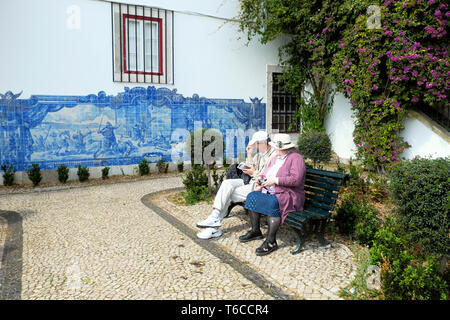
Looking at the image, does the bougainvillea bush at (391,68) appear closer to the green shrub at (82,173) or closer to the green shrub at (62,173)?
the green shrub at (82,173)

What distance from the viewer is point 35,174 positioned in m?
7.89

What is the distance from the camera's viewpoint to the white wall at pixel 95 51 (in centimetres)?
768

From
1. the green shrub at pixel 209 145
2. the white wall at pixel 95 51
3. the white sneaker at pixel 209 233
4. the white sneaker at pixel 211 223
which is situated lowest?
the white sneaker at pixel 209 233

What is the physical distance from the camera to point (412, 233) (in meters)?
3.53

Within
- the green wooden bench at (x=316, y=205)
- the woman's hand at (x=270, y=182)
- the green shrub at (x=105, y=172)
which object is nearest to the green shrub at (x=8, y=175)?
the green shrub at (x=105, y=172)

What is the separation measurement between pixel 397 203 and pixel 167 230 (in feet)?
9.34

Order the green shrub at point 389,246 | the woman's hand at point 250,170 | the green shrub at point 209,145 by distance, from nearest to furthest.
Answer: the green shrub at point 389,246 < the woman's hand at point 250,170 < the green shrub at point 209,145

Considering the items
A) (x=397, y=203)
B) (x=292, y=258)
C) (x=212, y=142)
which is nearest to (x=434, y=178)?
(x=397, y=203)

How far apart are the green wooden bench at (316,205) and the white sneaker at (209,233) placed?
3.24ft

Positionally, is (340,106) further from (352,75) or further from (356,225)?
(356,225)

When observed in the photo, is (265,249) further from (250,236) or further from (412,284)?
(412,284)

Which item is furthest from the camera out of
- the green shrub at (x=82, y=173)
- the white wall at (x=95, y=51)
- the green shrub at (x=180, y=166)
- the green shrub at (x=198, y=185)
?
the green shrub at (x=180, y=166)

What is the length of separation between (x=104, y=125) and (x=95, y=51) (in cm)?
172

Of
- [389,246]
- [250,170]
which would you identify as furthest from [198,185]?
[389,246]
